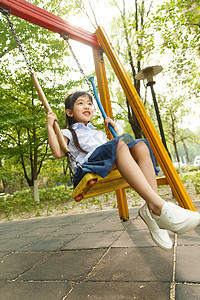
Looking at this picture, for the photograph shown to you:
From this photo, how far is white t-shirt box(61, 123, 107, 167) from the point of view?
1.95m

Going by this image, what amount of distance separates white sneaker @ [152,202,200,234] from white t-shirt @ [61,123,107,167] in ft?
2.53

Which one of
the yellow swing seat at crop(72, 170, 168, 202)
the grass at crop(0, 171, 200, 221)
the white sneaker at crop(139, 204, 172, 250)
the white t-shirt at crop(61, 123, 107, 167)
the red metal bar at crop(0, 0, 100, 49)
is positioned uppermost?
the red metal bar at crop(0, 0, 100, 49)

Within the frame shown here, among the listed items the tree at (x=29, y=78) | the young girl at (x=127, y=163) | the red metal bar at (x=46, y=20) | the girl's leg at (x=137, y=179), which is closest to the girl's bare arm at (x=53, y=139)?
the young girl at (x=127, y=163)

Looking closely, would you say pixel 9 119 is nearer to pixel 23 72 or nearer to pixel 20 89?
pixel 20 89

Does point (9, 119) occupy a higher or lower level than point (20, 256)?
higher

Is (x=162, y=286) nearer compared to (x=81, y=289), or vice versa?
(x=162, y=286)

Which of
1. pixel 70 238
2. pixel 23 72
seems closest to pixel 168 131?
pixel 23 72

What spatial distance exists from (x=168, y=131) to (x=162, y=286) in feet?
60.5

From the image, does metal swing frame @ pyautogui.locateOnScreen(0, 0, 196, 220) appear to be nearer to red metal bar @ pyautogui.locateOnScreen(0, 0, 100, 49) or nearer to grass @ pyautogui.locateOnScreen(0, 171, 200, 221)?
red metal bar @ pyautogui.locateOnScreen(0, 0, 100, 49)

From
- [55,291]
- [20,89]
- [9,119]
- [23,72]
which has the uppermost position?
[23,72]

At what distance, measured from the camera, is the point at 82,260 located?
190 cm

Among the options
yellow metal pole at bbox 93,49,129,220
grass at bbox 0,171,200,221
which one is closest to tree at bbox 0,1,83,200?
grass at bbox 0,171,200,221

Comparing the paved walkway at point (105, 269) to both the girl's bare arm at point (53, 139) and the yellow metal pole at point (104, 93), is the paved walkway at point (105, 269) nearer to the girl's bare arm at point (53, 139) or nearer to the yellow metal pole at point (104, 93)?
the yellow metal pole at point (104, 93)

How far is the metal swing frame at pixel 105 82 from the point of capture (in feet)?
5.42
